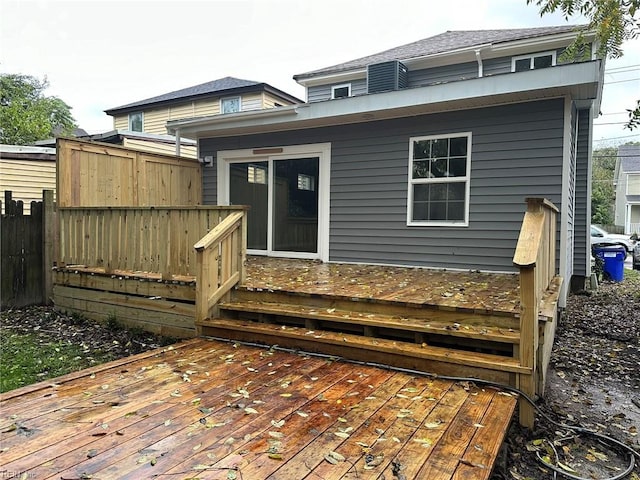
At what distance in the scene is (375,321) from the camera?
340 centimetres

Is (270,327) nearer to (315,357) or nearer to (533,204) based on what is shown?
(315,357)

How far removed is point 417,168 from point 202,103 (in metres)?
14.2

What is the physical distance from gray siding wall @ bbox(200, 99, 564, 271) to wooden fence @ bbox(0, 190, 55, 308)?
3450 millimetres

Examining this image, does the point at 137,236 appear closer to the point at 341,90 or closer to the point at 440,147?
the point at 440,147

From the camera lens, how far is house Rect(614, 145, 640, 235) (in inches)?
1012

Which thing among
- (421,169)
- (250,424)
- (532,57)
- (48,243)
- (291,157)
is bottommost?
(250,424)

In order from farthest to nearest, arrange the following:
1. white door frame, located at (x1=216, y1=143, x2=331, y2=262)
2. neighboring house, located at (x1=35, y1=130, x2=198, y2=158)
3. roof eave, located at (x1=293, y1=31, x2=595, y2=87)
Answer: neighboring house, located at (x1=35, y1=130, x2=198, y2=158) → roof eave, located at (x1=293, y1=31, x2=595, y2=87) → white door frame, located at (x1=216, y1=143, x2=331, y2=262)

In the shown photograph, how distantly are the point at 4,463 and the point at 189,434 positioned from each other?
748 millimetres

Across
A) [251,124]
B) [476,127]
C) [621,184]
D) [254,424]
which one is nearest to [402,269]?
[476,127]

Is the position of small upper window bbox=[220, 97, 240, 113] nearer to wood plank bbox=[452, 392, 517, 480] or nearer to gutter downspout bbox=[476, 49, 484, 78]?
gutter downspout bbox=[476, 49, 484, 78]

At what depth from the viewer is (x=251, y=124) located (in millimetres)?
6906

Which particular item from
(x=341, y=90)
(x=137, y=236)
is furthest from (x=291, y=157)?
(x=341, y=90)

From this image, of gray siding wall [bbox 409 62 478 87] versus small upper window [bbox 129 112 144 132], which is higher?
small upper window [bbox 129 112 144 132]

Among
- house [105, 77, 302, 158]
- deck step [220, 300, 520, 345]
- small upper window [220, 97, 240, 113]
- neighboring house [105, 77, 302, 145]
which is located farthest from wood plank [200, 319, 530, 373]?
small upper window [220, 97, 240, 113]
